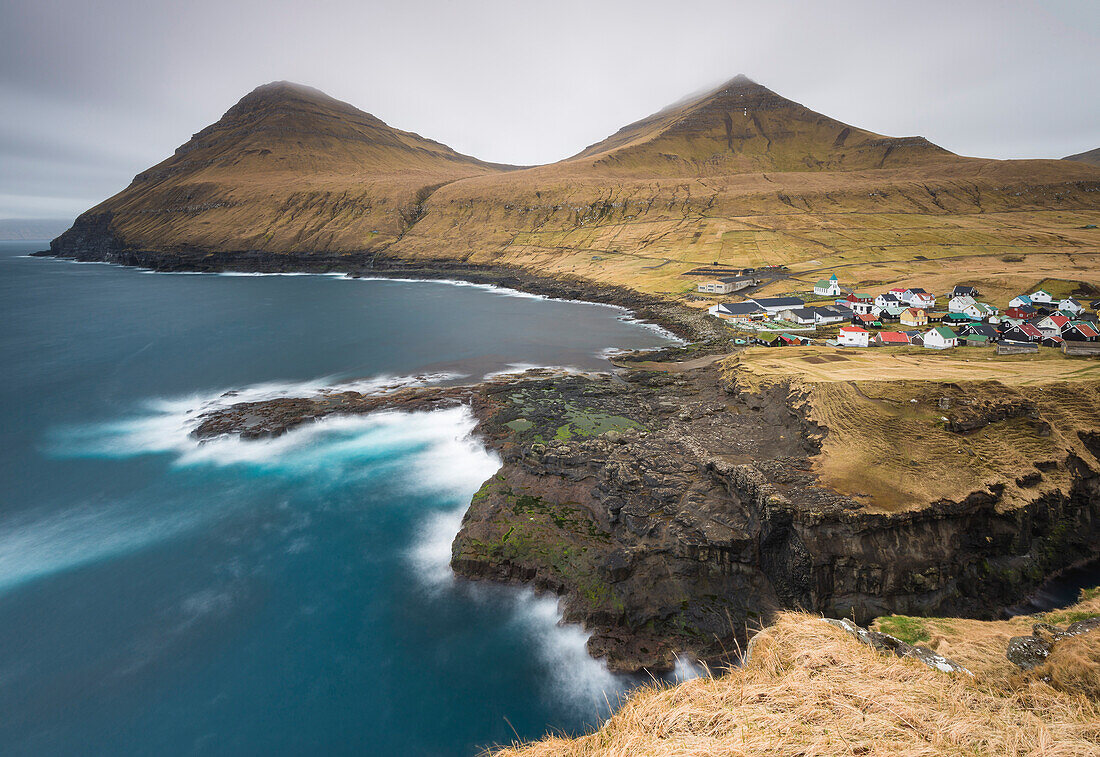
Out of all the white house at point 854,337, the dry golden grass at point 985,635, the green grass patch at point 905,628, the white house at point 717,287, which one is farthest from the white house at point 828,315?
the green grass patch at point 905,628

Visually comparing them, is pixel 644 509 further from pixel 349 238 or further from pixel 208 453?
pixel 349 238

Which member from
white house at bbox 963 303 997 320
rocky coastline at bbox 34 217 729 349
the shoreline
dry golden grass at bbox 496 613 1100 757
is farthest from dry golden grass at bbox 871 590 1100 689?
rocky coastline at bbox 34 217 729 349

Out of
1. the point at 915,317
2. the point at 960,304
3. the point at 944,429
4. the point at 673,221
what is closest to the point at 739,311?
the point at 915,317

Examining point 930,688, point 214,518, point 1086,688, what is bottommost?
point 214,518

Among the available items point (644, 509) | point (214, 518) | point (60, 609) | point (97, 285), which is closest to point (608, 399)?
point (644, 509)

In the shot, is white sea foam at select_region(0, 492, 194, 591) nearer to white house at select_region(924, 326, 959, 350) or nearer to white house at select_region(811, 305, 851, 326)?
white house at select_region(924, 326, 959, 350)

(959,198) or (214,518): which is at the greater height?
(959,198)
